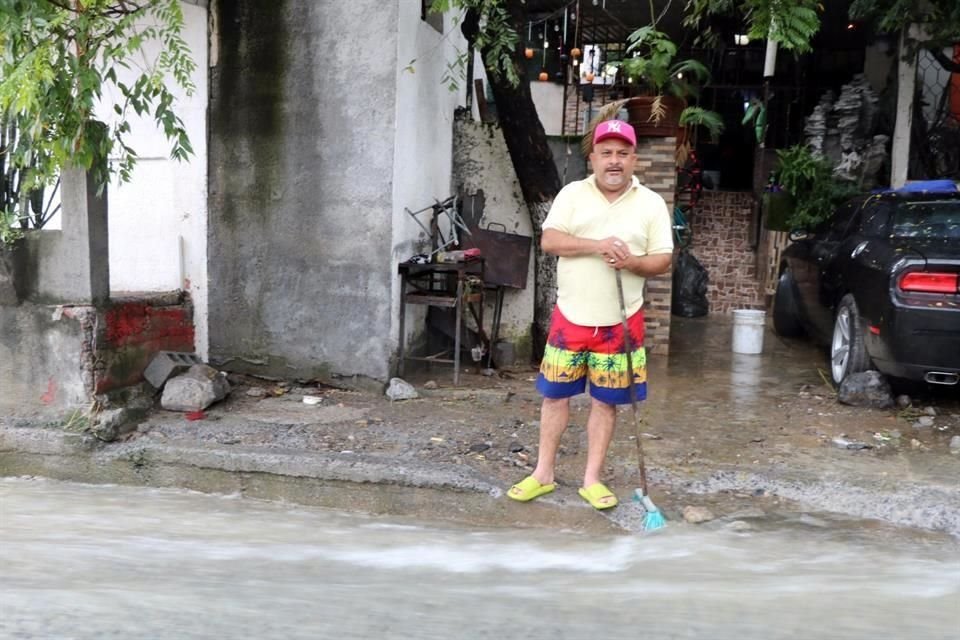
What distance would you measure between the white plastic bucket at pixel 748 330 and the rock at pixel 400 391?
134 inches

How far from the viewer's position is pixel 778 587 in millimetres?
3369

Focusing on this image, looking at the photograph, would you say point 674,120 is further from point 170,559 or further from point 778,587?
point 170,559

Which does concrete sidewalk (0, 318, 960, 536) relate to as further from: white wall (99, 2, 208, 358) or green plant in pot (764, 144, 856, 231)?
green plant in pot (764, 144, 856, 231)

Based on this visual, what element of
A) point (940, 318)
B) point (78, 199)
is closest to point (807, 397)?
point (940, 318)

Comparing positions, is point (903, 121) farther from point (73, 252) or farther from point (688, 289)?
point (73, 252)

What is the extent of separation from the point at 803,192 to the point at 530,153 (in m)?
5.33

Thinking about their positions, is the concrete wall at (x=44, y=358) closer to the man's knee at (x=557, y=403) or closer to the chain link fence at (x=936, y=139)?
the man's knee at (x=557, y=403)

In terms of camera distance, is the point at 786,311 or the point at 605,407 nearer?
the point at 605,407

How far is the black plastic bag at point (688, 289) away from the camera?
10.1 meters

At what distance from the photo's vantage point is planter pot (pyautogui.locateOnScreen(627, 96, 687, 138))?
23.0ft

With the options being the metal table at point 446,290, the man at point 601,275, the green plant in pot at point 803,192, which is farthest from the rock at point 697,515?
the green plant in pot at point 803,192

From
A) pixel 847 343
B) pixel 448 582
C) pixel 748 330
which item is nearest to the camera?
pixel 448 582

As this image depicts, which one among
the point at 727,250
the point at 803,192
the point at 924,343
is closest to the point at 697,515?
the point at 924,343

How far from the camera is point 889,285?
5262 millimetres
